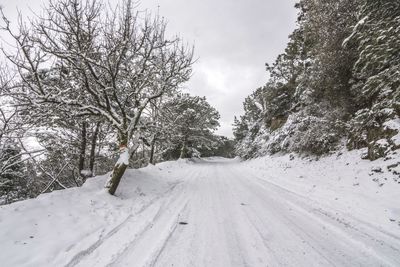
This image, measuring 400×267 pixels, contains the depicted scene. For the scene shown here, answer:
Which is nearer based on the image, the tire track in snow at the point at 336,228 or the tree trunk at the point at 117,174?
the tire track in snow at the point at 336,228

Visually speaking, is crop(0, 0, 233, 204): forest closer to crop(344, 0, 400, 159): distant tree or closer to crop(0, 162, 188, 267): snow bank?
crop(0, 162, 188, 267): snow bank

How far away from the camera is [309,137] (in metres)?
11.9

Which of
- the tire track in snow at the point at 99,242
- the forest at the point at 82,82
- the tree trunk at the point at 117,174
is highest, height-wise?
the forest at the point at 82,82

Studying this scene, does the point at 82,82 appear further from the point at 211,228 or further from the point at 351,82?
the point at 351,82

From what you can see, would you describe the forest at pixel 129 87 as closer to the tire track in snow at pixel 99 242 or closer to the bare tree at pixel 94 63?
the bare tree at pixel 94 63

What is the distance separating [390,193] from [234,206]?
12.4 feet

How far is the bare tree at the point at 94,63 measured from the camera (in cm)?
640

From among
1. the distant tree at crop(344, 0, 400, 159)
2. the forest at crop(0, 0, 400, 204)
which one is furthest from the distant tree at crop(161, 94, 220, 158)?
the distant tree at crop(344, 0, 400, 159)

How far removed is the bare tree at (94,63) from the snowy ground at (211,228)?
75.3 inches

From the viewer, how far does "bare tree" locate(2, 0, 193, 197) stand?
6.40m

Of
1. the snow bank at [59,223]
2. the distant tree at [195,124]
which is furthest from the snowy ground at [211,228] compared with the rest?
the distant tree at [195,124]

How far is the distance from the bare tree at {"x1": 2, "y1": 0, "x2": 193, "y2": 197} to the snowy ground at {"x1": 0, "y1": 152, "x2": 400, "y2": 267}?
6.28ft

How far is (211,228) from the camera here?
447cm

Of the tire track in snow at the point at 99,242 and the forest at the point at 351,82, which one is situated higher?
the forest at the point at 351,82
